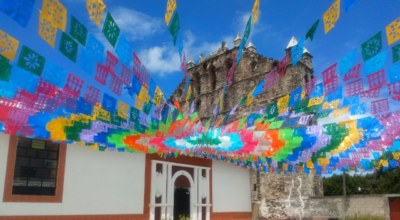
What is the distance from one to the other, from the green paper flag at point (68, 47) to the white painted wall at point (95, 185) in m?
4.88

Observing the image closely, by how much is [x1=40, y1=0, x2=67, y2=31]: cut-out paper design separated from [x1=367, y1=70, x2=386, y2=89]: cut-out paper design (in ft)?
22.3

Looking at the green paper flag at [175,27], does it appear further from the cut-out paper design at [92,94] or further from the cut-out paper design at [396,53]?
the cut-out paper design at [396,53]

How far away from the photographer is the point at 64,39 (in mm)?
6516

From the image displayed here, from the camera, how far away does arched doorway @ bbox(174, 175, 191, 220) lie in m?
14.6

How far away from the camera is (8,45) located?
6.15 m

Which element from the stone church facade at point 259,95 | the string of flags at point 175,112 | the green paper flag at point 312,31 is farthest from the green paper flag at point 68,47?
the stone church facade at point 259,95

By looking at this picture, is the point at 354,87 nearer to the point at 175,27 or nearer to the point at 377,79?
the point at 377,79

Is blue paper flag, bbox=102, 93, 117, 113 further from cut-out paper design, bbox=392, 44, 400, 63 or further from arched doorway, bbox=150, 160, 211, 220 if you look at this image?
cut-out paper design, bbox=392, 44, 400, 63

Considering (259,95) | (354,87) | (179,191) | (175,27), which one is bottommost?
(179,191)

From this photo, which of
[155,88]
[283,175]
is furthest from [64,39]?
[283,175]

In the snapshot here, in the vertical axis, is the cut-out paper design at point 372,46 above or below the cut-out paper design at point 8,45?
above

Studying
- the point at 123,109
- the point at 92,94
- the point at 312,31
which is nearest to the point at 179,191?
the point at 123,109

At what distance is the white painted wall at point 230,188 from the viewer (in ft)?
51.8

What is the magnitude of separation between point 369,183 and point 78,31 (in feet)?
139
